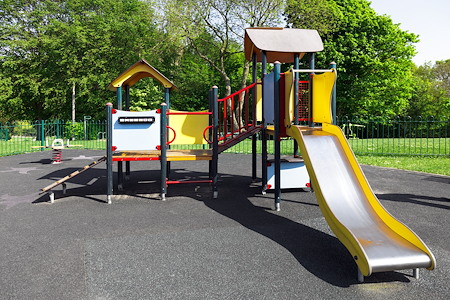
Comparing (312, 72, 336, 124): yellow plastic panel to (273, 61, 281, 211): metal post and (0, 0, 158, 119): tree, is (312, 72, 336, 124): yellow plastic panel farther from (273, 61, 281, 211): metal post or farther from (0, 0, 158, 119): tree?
(0, 0, 158, 119): tree

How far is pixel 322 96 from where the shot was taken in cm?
609

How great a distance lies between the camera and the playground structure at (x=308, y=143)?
3.60 meters

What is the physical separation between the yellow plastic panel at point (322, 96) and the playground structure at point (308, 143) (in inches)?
0.7

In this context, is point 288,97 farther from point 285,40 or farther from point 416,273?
point 416,273

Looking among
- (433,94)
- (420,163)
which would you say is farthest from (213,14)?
(433,94)

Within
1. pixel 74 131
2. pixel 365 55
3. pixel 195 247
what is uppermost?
pixel 365 55

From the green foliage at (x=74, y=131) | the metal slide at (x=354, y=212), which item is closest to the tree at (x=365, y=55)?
the green foliage at (x=74, y=131)

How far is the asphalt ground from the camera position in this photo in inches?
128

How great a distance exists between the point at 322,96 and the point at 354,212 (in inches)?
97.8

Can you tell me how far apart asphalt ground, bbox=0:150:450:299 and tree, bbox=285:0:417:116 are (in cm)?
2231

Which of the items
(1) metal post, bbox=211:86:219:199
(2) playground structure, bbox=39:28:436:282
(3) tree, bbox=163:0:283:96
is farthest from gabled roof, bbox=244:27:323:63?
(3) tree, bbox=163:0:283:96

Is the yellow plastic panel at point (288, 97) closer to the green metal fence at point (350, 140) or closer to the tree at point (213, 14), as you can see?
the green metal fence at point (350, 140)

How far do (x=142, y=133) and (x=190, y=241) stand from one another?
332cm

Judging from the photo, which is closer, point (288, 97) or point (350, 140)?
point (288, 97)
